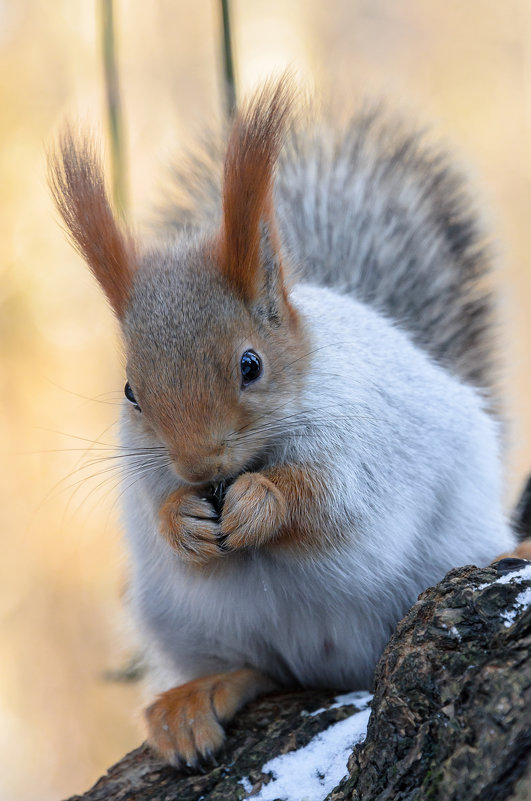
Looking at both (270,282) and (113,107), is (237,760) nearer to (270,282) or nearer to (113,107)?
(270,282)

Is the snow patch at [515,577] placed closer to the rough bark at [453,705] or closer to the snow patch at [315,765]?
the rough bark at [453,705]

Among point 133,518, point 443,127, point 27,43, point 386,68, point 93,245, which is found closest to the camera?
point 93,245

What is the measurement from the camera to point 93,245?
1925 mm

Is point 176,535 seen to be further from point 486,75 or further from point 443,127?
point 486,75

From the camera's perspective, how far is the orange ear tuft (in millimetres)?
1763

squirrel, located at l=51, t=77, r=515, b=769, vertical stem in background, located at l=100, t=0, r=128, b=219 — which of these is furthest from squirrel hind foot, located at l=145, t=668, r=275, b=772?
vertical stem in background, located at l=100, t=0, r=128, b=219

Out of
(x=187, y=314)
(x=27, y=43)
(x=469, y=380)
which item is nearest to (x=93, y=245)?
(x=187, y=314)

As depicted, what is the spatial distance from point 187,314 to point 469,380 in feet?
4.22

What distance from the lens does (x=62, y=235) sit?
192 inches

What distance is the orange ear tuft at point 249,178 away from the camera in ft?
5.78

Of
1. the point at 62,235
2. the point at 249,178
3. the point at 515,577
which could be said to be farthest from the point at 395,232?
the point at 62,235

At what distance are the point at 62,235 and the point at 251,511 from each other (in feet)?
11.6

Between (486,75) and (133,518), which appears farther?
(486,75)

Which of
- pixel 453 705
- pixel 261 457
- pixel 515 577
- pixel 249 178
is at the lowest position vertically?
pixel 453 705
